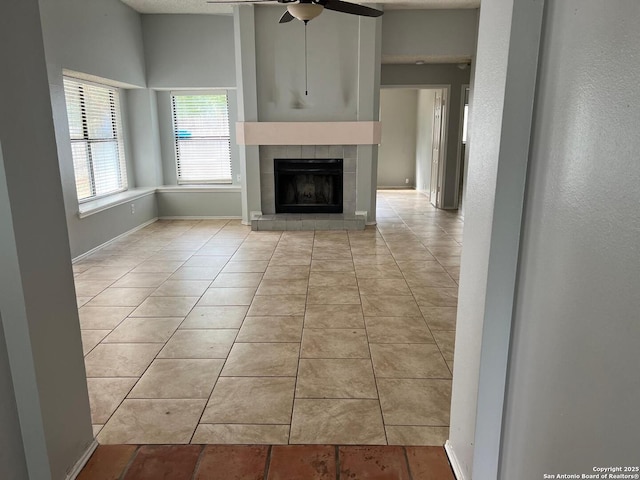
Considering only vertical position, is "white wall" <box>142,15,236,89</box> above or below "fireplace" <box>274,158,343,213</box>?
above

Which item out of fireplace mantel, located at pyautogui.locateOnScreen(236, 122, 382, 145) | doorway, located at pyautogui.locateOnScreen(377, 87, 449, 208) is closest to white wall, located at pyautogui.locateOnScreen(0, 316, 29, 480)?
fireplace mantel, located at pyautogui.locateOnScreen(236, 122, 382, 145)

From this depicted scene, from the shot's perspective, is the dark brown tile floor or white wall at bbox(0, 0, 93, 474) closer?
white wall at bbox(0, 0, 93, 474)

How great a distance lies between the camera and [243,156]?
653 cm

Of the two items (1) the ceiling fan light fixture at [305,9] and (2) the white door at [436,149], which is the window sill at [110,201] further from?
(2) the white door at [436,149]

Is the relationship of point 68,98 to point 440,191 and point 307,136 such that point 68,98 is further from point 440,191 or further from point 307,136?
point 440,191

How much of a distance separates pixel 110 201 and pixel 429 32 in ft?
16.6

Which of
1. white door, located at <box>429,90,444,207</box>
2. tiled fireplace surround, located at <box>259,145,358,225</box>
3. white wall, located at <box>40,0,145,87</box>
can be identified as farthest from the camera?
white door, located at <box>429,90,444,207</box>

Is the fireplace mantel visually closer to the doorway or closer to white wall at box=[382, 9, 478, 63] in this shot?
white wall at box=[382, 9, 478, 63]

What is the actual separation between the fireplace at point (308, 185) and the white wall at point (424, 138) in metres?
3.27

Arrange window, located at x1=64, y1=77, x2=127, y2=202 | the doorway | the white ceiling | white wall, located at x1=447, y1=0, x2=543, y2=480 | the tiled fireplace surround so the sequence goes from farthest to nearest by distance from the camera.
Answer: the doorway, the tiled fireplace surround, the white ceiling, window, located at x1=64, y1=77, x2=127, y2=202, white wall, located at x1=447, y1=0, x2=543, y2=480

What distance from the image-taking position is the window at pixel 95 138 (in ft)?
17.8

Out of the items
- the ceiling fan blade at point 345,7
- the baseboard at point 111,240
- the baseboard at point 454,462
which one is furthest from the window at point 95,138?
the baseboard at point 454,462

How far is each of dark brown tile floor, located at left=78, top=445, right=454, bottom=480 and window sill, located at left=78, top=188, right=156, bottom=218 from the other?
3.89 m

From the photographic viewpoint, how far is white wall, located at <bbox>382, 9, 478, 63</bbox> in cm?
655
